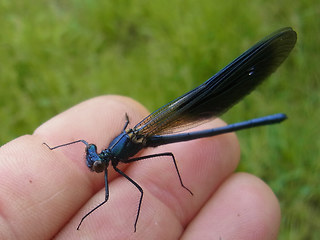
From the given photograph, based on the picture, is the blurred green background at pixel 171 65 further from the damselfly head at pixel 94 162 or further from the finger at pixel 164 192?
the damselfly head at pixel 94 162

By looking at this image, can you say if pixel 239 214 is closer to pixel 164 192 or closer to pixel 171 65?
pixel 164 192

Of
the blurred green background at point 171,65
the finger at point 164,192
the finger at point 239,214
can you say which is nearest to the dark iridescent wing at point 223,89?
the finger at point 164,192

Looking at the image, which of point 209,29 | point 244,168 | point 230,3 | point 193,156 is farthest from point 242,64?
point 230,3

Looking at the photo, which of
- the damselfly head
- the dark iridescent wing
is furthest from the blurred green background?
the damselfly head

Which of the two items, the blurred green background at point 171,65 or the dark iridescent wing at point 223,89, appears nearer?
the dark iridescent wing at point 223,89

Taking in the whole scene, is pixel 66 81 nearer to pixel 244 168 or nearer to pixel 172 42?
pixel 172 42

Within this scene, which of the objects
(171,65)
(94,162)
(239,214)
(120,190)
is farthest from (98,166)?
(171,65)

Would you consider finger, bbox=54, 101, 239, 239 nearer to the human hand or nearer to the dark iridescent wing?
the human hand
